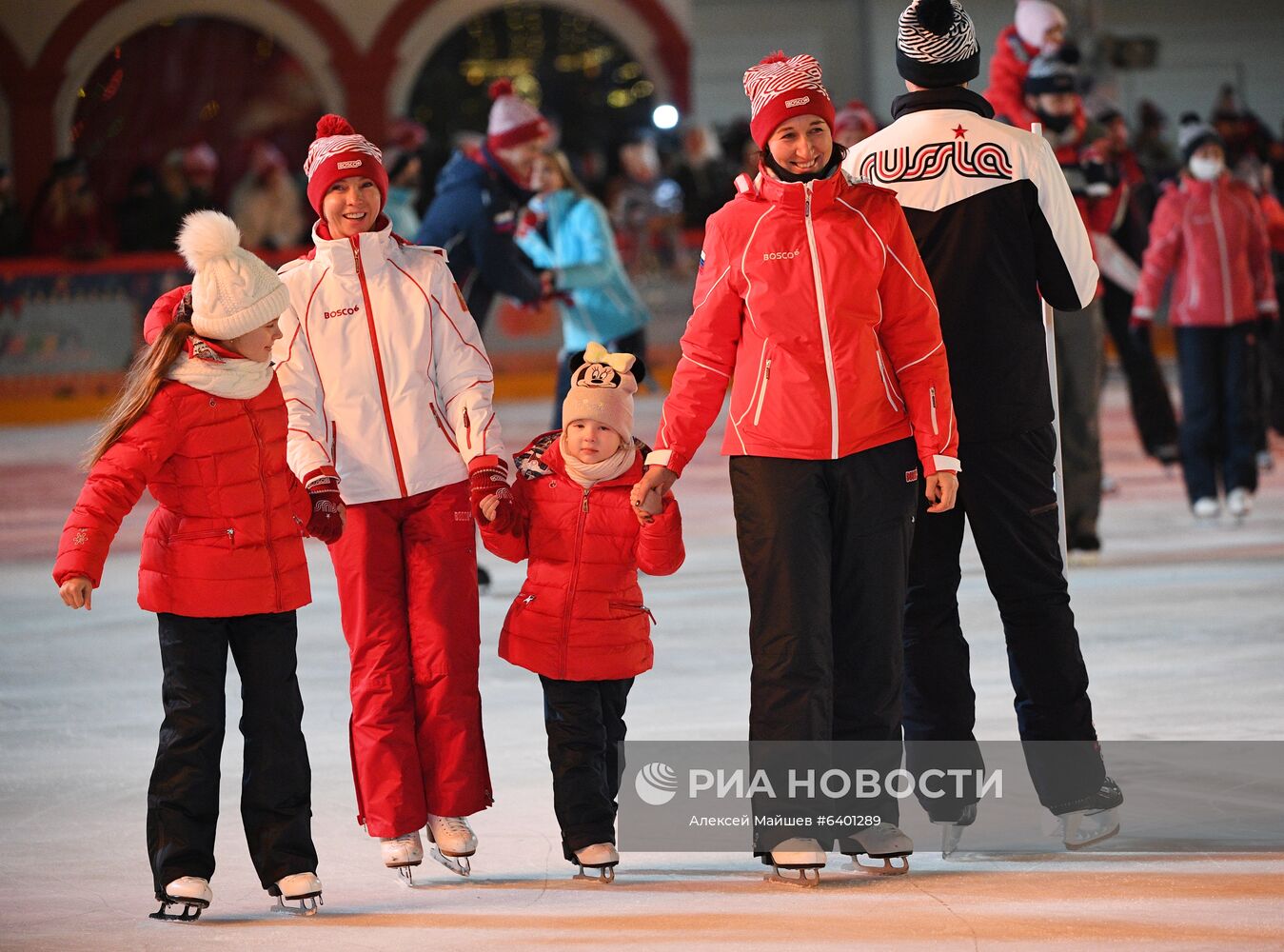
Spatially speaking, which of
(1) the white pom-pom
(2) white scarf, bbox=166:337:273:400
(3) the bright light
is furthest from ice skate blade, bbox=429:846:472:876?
(3) the bright light

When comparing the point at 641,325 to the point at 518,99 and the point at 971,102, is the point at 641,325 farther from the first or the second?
the point at 971,102

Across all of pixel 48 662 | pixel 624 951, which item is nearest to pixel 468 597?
pixel 624 951

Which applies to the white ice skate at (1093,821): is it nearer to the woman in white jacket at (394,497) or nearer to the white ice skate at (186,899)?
the woman in white jacket at (394,497)

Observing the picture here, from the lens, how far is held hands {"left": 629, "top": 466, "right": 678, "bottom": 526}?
13.1 ft

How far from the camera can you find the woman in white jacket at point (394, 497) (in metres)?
4.23

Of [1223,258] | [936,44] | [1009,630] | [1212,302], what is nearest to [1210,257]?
[1223,258]

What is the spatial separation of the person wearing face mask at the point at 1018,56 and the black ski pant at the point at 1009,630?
3775 mm

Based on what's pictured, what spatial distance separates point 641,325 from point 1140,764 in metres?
3.63

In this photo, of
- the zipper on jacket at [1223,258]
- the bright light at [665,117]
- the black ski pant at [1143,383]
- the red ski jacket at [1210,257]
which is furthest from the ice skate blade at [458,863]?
the bright light at [665,117]

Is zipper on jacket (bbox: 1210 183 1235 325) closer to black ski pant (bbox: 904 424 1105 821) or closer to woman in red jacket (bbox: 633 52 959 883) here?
black ski pant (bbox: 904 424 1105 821)

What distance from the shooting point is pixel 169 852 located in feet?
12.9

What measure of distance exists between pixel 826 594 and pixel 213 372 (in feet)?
4.22

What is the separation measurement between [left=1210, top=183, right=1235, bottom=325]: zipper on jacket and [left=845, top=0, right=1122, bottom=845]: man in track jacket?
5.15m

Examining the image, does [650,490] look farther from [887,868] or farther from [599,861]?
[887,868]
